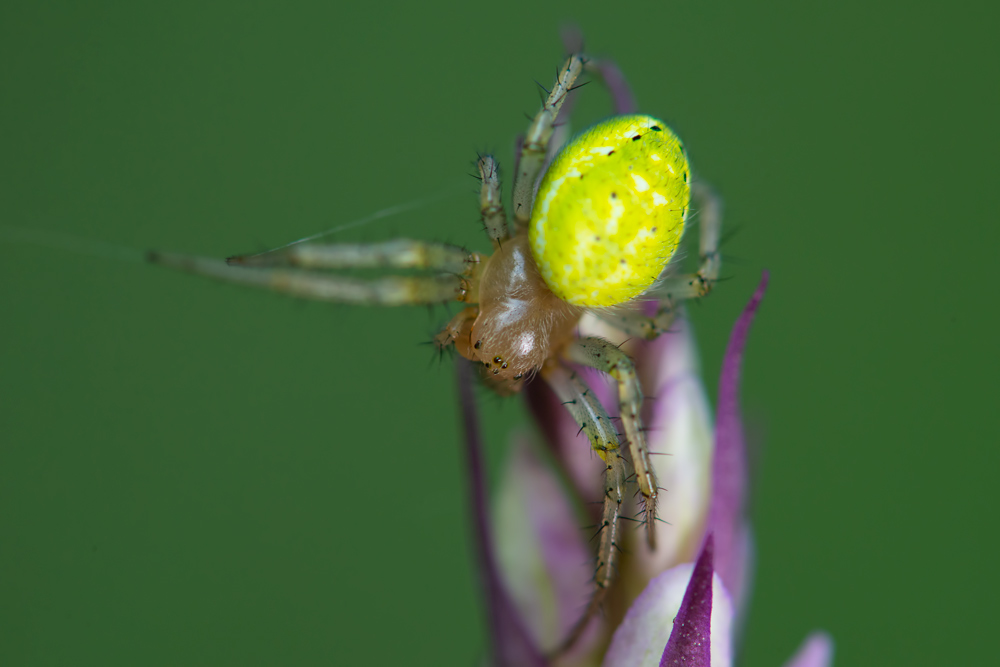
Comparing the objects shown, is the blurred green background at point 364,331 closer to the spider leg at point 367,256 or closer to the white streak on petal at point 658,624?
the spider leg at point 367,256

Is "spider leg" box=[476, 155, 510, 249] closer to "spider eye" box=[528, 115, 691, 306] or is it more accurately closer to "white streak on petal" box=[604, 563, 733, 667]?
"spider eye" box=[528, 115, 691, 306]

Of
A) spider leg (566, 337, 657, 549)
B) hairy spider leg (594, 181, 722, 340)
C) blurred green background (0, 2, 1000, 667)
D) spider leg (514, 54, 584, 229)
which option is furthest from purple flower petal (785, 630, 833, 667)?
blurred green background (0, 2, 1000, 667)

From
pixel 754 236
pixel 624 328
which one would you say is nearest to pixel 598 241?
pixel 624 328

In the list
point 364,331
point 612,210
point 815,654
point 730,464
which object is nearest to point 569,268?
point 612,210

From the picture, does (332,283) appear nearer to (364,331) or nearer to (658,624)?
(658,624)

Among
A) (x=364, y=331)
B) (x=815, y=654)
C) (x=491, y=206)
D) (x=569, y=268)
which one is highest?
(x=364, y=331)

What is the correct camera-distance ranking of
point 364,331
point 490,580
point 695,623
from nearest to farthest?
point 695,623, point 490,580, point 364,331
